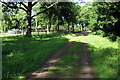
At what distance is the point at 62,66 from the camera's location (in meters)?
10.1

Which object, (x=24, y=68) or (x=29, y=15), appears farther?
(x=29, y=15)

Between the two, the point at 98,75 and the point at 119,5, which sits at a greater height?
the point at 119,5

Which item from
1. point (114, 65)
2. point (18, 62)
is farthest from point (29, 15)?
point (114, 65)

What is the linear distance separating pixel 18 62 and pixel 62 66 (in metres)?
3.06

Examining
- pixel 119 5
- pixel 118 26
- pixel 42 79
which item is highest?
pixel 119 5

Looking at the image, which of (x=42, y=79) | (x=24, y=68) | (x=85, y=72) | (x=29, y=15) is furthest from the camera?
(x=29, y=15)

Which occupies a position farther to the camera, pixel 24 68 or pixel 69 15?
pixel 69 15

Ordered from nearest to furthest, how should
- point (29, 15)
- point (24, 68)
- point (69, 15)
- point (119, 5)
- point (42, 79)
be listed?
point (42, 79), point (24, 68), point (119, 5), point (29, 15), point (69, 15)

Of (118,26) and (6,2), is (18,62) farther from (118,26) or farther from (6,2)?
(6,2)

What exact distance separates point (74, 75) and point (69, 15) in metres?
34.8

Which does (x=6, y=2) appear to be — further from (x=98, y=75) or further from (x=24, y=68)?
(x=98, y=75)

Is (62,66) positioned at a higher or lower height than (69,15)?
lower

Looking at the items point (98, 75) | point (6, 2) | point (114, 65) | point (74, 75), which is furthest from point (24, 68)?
point (6, 2)

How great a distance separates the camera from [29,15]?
1205 inches
